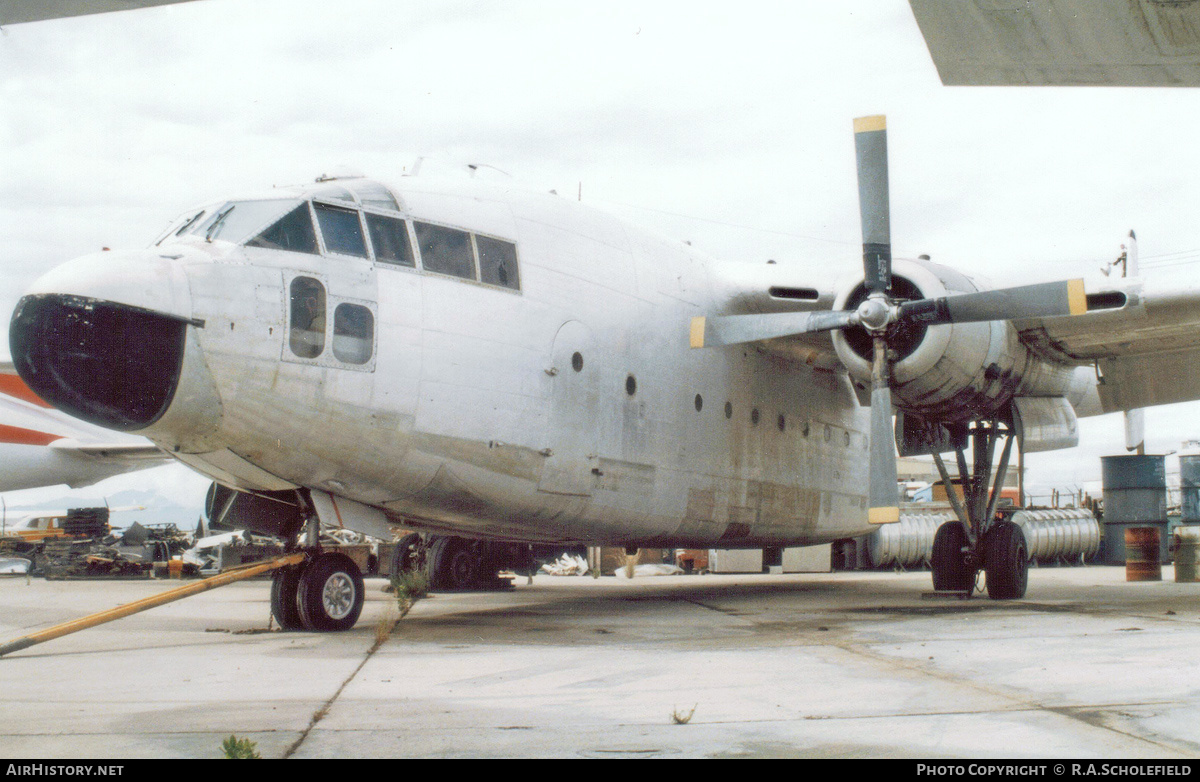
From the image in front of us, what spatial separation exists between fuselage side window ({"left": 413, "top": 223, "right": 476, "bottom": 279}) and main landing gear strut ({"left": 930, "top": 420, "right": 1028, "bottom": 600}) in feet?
23.8

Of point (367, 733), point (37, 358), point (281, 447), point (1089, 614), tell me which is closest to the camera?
point (367, 733)

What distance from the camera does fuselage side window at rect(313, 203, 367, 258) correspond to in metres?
8.67

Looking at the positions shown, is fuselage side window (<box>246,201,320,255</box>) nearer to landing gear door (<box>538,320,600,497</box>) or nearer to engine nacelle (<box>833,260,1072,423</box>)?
landing gear door (<box>538,320,600,497</box>)

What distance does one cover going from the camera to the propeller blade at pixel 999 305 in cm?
1073

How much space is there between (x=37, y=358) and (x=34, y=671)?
2.29 metres

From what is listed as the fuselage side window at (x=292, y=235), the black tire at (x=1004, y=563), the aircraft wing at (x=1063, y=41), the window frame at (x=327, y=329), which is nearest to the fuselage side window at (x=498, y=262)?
the window frame at (x=327, y=329)

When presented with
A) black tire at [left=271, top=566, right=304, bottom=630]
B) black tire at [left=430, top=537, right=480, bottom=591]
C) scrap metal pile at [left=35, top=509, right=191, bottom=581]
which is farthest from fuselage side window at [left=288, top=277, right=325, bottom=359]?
scrap metal pile at [left=35, top=509, right=191, bottom=581]


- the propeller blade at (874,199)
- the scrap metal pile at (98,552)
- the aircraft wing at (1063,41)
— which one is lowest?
the scrap metal pile at (98,552)

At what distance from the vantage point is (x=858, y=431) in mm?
15805

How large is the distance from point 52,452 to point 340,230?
22132 millimetres

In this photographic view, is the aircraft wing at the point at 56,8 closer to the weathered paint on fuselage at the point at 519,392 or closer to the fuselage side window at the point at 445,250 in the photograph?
the weathered paint on fuselage at the point at 519,392

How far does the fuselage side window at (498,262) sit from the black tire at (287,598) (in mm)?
3309
